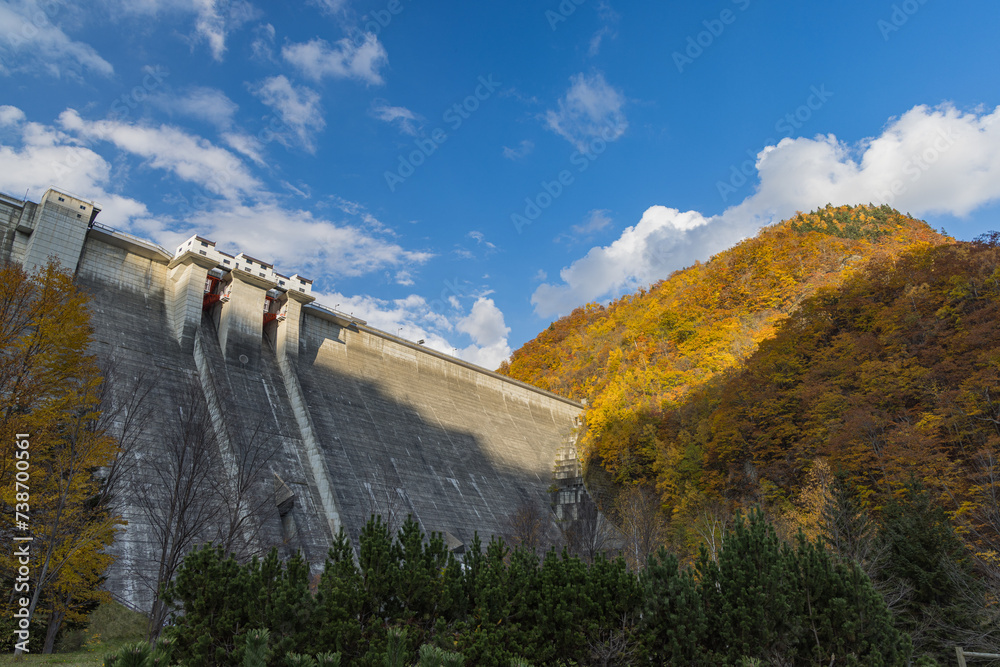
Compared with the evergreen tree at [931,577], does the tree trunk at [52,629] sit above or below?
below

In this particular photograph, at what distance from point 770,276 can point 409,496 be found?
31.8 m

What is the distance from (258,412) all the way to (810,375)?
2558 centimetres

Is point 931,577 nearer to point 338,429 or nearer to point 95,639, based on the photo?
point 95,639

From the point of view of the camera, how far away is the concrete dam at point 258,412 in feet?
58.8

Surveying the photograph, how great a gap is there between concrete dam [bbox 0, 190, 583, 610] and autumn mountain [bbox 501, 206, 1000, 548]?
8066mm

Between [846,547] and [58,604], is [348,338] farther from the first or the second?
[846,547]

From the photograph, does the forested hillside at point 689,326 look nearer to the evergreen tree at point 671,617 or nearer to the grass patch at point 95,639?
the evergreen tree at point 671,617

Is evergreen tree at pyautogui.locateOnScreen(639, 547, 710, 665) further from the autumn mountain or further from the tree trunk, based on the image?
the autumn mountain

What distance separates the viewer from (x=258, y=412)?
78.5ft

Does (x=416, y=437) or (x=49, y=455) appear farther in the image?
(x=416, y=437)

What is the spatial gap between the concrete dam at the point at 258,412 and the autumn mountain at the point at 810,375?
8.07 m

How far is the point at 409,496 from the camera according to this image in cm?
2652

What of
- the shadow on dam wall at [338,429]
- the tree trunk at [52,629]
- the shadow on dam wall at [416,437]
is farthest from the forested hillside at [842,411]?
the tree trunk at [52,629]

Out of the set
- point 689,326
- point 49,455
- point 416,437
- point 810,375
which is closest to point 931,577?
point 810,375
